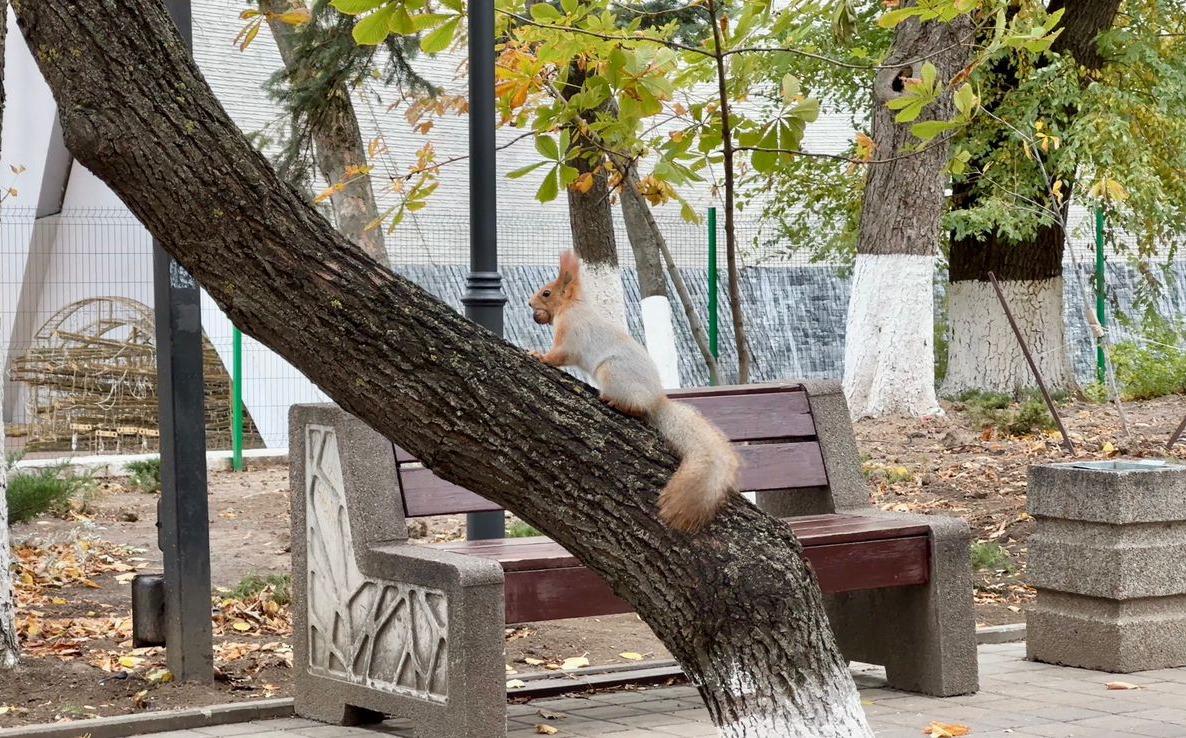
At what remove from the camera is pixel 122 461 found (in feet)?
45.3

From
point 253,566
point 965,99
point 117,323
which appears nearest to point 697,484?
point 965,99

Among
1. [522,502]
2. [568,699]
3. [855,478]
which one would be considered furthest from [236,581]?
[522,502]

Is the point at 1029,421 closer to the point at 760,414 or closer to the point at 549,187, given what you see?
the point at 760,414

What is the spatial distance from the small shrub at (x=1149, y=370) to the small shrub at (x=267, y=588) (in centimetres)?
1030

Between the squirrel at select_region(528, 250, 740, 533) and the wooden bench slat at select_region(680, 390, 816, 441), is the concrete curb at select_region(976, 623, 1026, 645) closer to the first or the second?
the wooden bench slat at select_region(680, 390, 816, 441)

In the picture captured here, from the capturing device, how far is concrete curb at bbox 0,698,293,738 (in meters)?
5.49

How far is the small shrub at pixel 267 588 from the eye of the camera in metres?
7.93

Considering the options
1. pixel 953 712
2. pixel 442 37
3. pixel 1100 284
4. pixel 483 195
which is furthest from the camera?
pixel 1100 284

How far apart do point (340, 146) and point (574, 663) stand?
24.1ft

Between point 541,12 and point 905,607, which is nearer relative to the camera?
point 541,12

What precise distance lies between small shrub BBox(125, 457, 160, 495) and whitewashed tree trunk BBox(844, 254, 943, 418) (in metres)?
6.21

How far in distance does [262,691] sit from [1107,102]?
1104 centimetres

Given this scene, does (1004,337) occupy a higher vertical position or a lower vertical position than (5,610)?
higher

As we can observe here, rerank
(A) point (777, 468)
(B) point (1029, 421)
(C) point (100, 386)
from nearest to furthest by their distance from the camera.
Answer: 1. (A) point (777, 468)
2. (B) point (1029, 421)
3. (C) point (100, 386)
